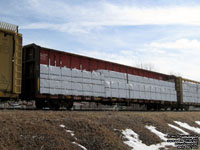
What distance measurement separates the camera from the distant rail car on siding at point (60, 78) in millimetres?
12321

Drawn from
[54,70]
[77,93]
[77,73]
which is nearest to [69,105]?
[77,93]

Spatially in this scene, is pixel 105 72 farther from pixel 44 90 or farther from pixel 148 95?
pixel 148 95

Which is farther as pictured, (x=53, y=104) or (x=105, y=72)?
(x=105, y=72)

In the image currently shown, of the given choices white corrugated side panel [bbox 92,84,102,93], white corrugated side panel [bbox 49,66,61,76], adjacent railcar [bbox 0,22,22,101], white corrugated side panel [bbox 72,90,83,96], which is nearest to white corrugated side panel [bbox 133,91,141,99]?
white corrugated side panel [bbox 92,84,102,93]

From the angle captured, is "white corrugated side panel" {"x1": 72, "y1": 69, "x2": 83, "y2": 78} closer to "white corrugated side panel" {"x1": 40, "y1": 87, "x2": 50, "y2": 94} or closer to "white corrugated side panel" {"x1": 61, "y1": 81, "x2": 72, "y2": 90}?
"white corrugated side panel" {"x1": 61, "y1": 81, "x2": 72, "y2": 90}

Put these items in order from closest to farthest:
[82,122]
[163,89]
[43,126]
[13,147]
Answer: [13,147] → [43,126] → [82,122] → [163,89]

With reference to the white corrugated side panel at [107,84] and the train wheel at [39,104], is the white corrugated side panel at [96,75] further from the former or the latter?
the train wheel at [39,104]

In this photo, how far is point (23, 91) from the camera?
47.9ft

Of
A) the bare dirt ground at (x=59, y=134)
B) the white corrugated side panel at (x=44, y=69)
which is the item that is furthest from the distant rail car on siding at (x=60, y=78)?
the bare dirt ground at (x=59, y=134)

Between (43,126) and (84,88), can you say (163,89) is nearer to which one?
(84,88)

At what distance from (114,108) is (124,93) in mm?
1535

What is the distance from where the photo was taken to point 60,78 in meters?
14.9

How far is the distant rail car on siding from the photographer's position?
40.4 feet

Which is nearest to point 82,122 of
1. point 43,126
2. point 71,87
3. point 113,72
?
point 43,126
